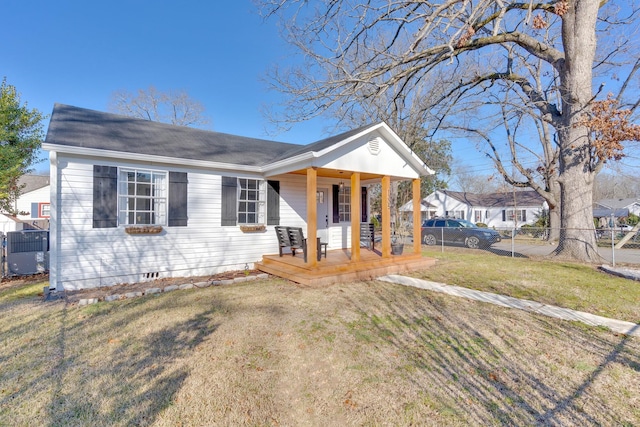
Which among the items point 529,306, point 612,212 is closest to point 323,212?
point 529,306

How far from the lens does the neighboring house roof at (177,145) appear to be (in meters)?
6.25

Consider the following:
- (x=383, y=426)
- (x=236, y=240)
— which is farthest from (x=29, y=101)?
(x=383, y=426)

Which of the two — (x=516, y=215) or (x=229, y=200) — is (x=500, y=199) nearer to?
(x=516, y=215)

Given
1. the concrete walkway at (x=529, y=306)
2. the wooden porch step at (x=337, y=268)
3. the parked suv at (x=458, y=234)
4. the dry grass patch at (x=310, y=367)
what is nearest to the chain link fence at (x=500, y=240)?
the parked suv at (x=458, y=234)

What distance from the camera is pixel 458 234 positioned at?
48.3 feet

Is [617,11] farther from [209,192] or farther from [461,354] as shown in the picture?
[209,192]

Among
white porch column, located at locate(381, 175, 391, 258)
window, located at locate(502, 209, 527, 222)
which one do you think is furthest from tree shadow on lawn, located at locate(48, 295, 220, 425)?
window, located at locate(502, 209, 527, 222)

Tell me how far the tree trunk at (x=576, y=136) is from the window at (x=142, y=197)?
1180cm

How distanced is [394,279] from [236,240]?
4276mm

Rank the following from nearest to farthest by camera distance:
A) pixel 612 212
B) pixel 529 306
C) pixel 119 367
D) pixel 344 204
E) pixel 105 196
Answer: pixel 119 367 → pixel 529 306 → pixel 105 196 → pixel 344 204 → pixel 612 212

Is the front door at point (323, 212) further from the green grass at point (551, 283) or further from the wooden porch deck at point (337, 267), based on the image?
the green grass at point (551, 283)

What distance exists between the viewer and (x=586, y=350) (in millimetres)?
3545

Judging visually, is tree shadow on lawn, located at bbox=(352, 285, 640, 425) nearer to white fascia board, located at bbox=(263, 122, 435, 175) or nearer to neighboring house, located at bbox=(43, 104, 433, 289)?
neighboring house, located at bbox=(43, 104, 433, 289)

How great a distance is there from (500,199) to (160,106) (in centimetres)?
3549
